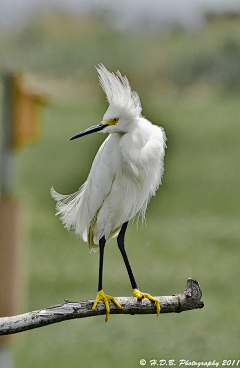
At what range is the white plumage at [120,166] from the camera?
4.00 ft

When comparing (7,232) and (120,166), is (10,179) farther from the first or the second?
(120,166)

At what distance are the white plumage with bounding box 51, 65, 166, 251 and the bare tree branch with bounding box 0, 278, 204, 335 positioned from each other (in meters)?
0.27

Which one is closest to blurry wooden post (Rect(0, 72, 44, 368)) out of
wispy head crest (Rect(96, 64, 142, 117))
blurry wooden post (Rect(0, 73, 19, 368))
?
blurry wooden post (Rect(0, 73, 19, 368))

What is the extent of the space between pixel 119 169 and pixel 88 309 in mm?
448

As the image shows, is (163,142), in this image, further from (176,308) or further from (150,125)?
(176,308)

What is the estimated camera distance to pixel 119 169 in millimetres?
1286

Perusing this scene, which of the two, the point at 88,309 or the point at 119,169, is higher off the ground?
the point at 119,169

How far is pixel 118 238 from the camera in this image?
140 cm

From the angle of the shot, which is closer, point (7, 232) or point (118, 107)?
point (118, 107)

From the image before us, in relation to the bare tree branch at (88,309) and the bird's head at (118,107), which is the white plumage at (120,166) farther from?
the bare tree branch at (88,309)

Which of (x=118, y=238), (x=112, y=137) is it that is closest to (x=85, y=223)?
(x=118, y=238)

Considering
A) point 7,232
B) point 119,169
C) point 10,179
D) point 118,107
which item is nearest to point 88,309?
point 119,169

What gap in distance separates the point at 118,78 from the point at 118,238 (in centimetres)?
55

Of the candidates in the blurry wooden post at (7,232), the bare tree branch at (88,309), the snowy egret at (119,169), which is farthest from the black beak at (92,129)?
the blurry wooden post at (7,232)
